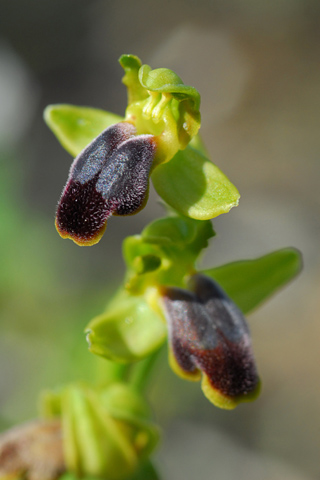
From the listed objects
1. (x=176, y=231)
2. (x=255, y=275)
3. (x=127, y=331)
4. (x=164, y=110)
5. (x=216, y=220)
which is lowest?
(x=216, y=220)

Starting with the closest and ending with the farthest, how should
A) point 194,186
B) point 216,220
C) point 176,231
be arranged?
point 194,186, point 176,231, point 216,220

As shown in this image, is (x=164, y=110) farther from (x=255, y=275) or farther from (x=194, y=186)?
(x=255, y=275)

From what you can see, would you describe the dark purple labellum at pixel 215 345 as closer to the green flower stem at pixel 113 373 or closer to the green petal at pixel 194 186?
the green petal at pixel 194 186

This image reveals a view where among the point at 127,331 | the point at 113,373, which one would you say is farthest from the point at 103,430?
the point at 127,331

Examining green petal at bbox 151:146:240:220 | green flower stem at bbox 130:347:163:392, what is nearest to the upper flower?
green petal at bbox 151:146:240:220

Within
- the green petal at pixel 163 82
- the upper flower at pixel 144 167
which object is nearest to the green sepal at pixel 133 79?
the upper flower at pixel 144 167
